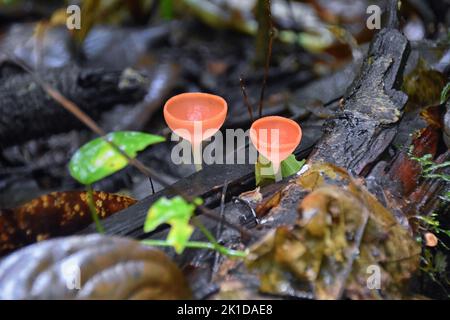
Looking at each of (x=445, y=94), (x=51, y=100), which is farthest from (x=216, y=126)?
(x=51, y=100)

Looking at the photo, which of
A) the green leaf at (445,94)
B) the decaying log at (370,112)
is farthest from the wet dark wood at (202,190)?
the green leaf at (445,94)

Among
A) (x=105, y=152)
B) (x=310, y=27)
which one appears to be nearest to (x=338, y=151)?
(x=105, y=152)

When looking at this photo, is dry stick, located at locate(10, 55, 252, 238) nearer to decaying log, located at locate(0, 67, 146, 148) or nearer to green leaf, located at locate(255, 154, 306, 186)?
green leaf, located at locate(255, 154, 306, 186)

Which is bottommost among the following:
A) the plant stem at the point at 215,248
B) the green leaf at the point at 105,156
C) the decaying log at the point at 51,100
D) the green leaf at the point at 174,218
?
the decaying log at the point at 51,100

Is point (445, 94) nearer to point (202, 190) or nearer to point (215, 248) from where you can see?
point (202, 190)

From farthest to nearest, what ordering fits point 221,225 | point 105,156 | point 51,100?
1. point 51,100
2. point 221,225
3. point 105,156

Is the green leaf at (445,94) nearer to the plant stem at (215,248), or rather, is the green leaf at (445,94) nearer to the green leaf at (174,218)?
the plant stem at (215,248)

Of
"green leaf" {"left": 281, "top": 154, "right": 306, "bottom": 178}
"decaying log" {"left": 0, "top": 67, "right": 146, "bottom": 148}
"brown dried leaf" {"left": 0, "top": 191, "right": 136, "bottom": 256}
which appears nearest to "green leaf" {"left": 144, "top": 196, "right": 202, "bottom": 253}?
"brown dried leaf" {"left": 0, "top": 191, "right": 136, "bottom": 256}
